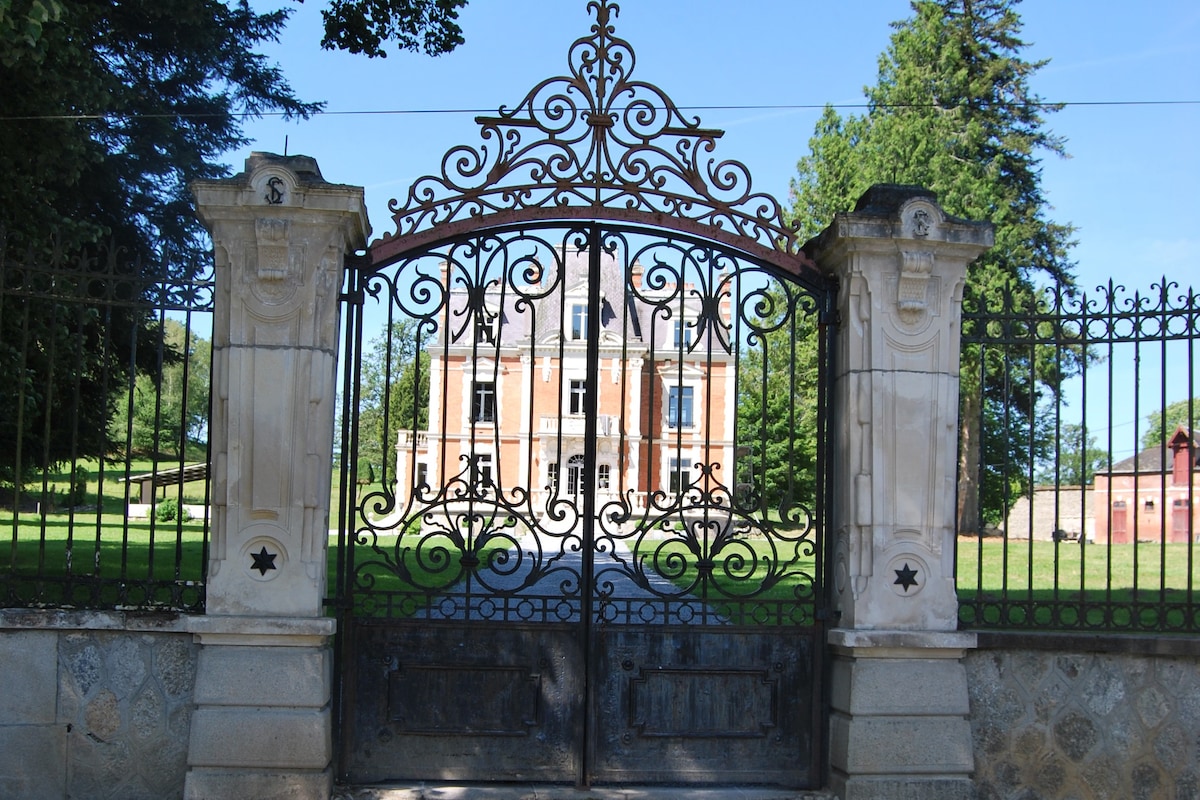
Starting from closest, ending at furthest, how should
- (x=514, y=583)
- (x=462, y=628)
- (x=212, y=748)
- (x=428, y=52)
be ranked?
1. (x=212, y=748)
2. (x=462, y=628)
3. (x=428, y=52)
4. (x=514, y=583)

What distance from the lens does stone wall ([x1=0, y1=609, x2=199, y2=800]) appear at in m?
6.12

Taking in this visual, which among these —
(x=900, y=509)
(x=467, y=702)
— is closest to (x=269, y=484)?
(x=467, y=702)

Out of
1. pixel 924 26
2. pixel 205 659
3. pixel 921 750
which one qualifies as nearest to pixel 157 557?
pixel 205 659

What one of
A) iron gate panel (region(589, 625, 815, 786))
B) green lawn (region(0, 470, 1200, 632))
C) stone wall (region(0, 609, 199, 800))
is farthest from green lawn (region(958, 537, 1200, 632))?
stone wall (region(0, 609, 199, 800))

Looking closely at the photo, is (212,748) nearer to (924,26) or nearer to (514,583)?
(514,583)

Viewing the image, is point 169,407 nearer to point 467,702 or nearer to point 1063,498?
point 1063,498

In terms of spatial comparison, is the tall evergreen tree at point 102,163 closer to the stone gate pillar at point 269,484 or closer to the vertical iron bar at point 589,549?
the stone gate pillar at point 269,484

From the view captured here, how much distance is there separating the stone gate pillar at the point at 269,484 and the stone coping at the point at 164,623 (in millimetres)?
12

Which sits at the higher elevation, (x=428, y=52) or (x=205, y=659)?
(x=428, y=52)

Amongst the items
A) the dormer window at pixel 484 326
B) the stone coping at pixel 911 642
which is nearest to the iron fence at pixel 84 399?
the dormer window at pixel 484 326

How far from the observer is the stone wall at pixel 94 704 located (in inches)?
241

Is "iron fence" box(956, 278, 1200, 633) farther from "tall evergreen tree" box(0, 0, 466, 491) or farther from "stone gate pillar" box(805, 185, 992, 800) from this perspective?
"tall evergreen tree" box(0, 0, 466, 491)

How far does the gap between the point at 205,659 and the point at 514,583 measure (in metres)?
8.88

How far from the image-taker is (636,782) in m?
6.55
